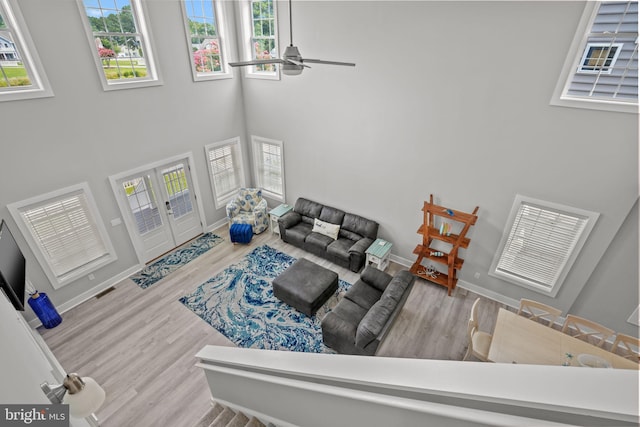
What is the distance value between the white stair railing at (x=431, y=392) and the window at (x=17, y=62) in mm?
4890

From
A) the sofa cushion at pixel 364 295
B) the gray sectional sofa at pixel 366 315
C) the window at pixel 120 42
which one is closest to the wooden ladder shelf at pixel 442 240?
the gray sectional sofa at pixel 366 315

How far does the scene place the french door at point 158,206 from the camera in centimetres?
586

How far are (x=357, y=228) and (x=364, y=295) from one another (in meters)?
1.81

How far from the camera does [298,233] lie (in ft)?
22.8

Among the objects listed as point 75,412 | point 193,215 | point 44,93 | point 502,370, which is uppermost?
point 44,93

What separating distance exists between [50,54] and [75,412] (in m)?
5.07

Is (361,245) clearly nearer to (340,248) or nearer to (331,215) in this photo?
(340,248)

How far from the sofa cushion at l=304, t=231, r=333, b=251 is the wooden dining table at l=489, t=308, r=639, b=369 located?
11.7 ft

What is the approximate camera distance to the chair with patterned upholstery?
740cm

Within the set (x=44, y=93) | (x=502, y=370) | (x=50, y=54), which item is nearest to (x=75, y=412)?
(x=502, y=370)

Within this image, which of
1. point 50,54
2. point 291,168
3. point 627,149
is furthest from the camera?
point 291,168

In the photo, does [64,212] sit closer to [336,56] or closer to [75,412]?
[75,412]

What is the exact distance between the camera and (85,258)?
546 cm

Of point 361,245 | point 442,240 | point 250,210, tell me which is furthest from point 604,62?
point 250,210
